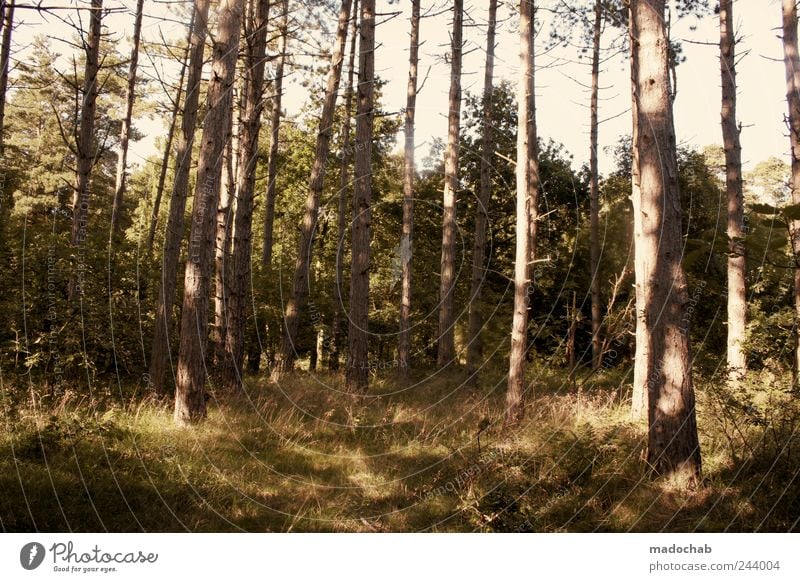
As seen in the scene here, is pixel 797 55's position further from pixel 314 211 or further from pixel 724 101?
pixel 314 211

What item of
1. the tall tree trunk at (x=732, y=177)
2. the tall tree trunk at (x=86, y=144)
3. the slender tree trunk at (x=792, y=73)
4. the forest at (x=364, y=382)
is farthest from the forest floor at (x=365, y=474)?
the slender tree trunk at (x=792, y=73)

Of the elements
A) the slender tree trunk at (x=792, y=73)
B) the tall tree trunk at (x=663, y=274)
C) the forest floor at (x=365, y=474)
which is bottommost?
the forest floor at (x=365, y=474)

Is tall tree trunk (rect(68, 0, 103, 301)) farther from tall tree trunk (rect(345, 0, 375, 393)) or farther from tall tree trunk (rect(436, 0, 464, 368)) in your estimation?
tall tree trunk (rect(436, 0, 464, 368))

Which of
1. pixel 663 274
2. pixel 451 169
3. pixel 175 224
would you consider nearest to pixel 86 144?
pixel 175 224

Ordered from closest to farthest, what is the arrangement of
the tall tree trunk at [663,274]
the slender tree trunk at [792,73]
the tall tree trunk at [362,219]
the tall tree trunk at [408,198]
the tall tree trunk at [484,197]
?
the tall tree trunk at [663,274] → the slender tree trunk at [792,73] → the tall tree trunk at [362,219] → the tall tree trunk at [484,197] → the tall tree trunk at [408,198]

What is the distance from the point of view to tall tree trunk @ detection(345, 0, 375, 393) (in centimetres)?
1126

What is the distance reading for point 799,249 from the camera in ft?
31.0

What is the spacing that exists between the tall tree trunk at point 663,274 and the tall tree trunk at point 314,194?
855 cm

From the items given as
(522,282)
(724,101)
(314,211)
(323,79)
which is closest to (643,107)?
(522,282)

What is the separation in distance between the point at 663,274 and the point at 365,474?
4280mm

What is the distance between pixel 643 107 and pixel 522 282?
373cm

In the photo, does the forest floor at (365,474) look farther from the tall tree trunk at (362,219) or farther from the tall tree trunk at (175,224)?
the tall tree trunk at (362,219)

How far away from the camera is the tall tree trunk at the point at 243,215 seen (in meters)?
10.9
